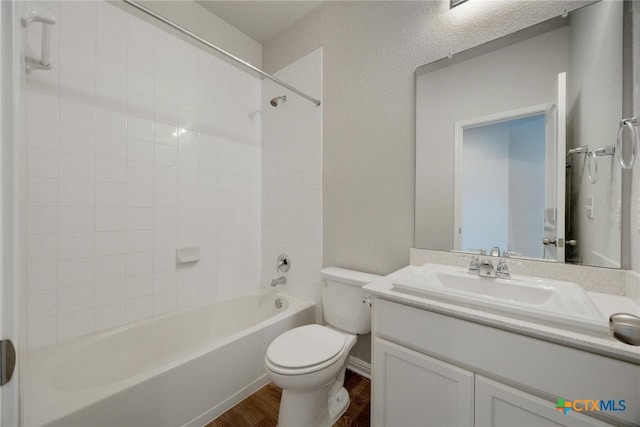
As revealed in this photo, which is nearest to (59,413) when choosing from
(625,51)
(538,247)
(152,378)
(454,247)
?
(152,378)

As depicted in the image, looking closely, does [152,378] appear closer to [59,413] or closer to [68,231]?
[59,413]

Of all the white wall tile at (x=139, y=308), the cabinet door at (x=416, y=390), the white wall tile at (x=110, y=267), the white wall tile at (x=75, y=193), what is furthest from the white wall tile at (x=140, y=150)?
the cabinet door at (x=416, y=390)

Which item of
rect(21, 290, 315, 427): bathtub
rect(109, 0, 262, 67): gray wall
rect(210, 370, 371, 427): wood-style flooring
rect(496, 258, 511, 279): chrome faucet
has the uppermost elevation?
rect(109, 0, 262, 67): gray wall

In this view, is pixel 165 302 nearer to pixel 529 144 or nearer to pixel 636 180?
pixel 529 144

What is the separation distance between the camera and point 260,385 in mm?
1606

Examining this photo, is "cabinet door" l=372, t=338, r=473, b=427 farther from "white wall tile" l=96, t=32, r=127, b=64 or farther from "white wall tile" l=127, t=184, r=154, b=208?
"white wall tile" l=96, t=32, r=127, b=64

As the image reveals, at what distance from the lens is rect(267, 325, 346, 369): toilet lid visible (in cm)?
117

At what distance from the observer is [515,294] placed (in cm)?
107

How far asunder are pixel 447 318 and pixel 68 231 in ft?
6.18

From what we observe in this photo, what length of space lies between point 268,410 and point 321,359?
22.9 inches

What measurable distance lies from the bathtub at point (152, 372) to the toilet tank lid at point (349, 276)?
1.33ft

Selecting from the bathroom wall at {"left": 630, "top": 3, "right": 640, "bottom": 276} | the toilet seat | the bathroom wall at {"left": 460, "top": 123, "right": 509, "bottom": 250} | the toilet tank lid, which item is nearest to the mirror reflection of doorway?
the bathroom wall at {"left": 460, "top": 123, "right": 509, "bottom": 250}

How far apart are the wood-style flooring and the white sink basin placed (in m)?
0.86

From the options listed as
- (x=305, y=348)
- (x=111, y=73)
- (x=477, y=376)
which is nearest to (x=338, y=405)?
(x=305, y=348)
